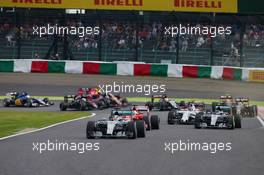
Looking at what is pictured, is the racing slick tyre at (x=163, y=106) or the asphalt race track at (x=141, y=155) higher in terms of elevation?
the asphalt race track at (x=141, y=155)

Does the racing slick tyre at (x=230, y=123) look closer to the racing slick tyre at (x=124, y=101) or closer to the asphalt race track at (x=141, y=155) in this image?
the asphalt race track at (x=141, y=155)

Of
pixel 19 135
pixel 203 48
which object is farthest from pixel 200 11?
pixel 19 135

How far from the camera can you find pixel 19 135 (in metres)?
19.9

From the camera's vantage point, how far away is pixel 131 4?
134 ft

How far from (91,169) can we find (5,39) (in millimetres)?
28962

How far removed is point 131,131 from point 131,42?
22.2 meters

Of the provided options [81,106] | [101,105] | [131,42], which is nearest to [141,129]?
[81,106]

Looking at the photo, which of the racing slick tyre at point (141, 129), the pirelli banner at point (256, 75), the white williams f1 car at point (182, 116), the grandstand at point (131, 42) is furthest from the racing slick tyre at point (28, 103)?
the racing slick tyre at point (141, 129)

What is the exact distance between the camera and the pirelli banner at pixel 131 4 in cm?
4066

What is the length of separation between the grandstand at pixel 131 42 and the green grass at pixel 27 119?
10.1m

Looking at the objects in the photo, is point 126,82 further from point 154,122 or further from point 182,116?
point 154,122

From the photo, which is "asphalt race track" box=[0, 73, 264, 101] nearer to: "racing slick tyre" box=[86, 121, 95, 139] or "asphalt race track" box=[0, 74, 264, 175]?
"asphalt race track" box=[0, 74, 264, 175]

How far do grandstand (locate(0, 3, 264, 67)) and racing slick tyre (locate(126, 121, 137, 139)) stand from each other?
21.8 meters

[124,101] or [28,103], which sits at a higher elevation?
[124,101]
